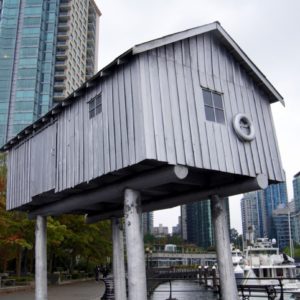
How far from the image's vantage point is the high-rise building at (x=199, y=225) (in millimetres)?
142000

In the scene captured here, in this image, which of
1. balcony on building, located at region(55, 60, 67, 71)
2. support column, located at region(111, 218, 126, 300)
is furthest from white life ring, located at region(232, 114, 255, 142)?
balcony on building, located at region(55, 60, 67, 71)

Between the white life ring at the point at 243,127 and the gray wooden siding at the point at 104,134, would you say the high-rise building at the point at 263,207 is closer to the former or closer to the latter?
the white life ring at the point at 243,127

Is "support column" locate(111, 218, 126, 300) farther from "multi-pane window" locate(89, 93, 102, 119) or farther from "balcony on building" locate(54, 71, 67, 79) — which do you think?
"balcony on building" locate(54, 71, 67, 79)

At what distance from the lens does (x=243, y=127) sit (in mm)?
11531

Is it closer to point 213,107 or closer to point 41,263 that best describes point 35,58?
point 41,263

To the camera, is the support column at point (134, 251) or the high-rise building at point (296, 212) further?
the high-rise building at point (296, 212)

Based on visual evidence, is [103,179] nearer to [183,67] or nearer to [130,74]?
[130,74]

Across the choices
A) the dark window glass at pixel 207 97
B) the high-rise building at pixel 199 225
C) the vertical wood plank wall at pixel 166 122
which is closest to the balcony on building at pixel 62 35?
the high-rise building at pixel 199 225

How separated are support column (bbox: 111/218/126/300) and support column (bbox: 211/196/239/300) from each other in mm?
4211

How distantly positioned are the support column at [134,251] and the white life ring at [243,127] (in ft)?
10.1

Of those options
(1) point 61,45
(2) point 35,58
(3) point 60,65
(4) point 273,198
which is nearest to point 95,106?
(2) point 35,58

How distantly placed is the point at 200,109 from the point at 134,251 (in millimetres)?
3715

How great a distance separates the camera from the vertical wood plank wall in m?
9.88

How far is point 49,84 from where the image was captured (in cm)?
8812
